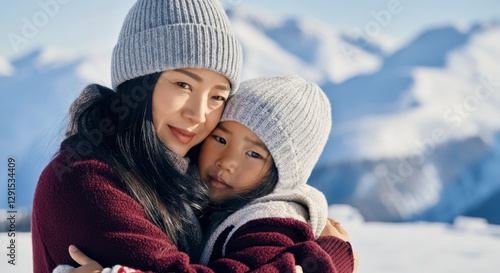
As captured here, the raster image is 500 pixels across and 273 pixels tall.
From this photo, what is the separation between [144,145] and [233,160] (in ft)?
0.85

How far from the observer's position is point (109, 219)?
1.35m

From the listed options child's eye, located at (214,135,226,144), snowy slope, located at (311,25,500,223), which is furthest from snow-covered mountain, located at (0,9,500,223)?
child's eye, located at (214,135,226,144)

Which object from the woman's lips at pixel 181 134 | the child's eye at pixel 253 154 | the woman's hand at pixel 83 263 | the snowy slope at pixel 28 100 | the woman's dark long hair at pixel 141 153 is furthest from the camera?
the snowy slope at pixel 28 100

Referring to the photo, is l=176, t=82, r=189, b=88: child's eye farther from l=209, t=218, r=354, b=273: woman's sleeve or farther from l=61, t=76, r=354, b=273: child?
l=209, t=218, r=354, b=273: woman's sleeve

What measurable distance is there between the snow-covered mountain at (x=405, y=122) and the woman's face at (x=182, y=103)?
157 inches

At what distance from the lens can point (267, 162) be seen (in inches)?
66.5

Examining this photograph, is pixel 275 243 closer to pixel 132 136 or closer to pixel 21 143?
pixel 132 136

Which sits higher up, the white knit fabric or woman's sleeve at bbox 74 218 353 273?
the white knit fabric

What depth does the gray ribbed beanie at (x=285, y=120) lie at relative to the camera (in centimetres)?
166

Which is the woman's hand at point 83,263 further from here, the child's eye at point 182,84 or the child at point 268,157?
the child's eye at point 182,84

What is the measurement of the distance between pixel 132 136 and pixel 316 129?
51cm

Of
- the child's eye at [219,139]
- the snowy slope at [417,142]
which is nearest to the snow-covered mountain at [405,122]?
the snowy slope at [417,142]

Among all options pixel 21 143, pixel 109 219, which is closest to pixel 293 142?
pixel 109 219
